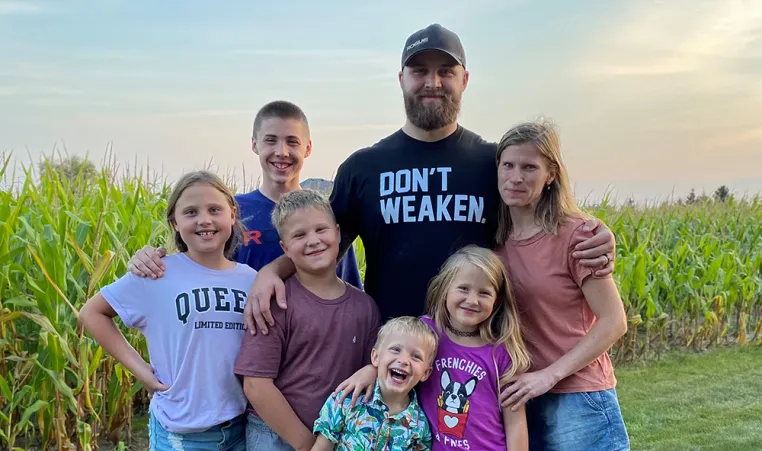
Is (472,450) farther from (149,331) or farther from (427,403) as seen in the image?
(149,331)

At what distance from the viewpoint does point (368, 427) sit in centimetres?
215

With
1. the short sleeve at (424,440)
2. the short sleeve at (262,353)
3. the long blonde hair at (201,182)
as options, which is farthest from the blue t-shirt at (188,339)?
the short sleeve at (424,440)

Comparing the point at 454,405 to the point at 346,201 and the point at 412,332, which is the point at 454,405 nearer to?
the point at 412,332

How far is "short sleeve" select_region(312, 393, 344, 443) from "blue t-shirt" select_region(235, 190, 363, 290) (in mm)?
900

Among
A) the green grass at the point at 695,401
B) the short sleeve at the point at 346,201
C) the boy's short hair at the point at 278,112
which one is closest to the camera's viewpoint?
the short sleeve at the point at 346,201

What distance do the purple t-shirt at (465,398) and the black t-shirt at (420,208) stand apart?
0.43 meters

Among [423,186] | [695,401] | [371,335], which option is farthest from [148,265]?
[695,401]

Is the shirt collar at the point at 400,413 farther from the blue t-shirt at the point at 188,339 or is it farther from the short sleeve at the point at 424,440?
the blue t-shirt at the point at 188,339

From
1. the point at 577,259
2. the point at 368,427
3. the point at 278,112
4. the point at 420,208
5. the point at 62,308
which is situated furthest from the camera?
the point at 62,308

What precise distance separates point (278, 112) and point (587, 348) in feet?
5.88

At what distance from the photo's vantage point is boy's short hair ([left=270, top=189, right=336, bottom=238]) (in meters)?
2.39

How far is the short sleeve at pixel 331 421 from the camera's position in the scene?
→ 2156 mm

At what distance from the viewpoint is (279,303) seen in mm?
2242

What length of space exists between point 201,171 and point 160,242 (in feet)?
7.72
